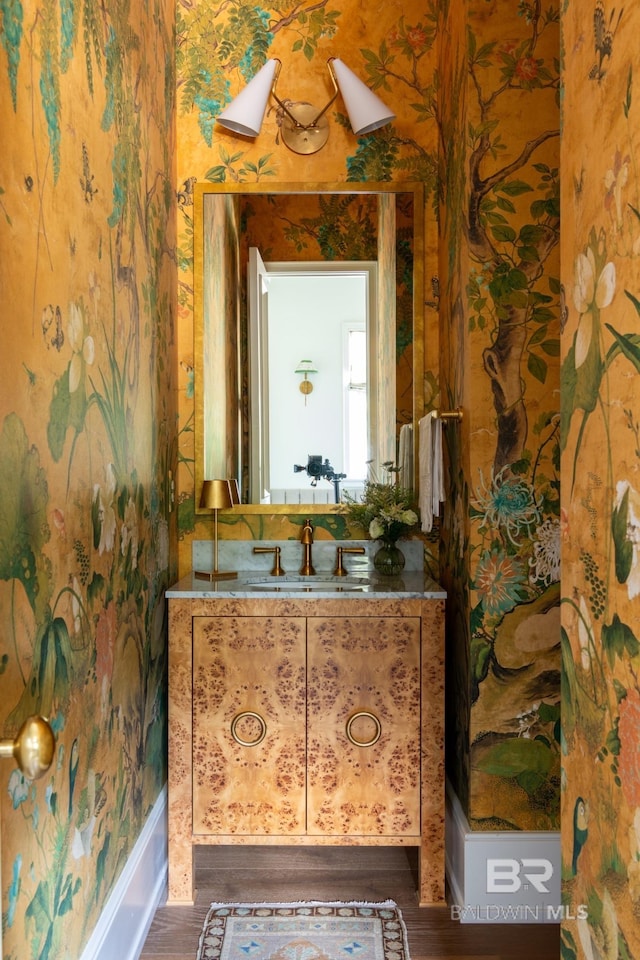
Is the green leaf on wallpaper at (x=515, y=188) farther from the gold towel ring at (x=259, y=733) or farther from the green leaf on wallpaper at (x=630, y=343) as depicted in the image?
the gold towel ring at (x=259, y=733)

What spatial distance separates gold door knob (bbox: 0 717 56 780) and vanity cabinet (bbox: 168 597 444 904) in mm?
1308

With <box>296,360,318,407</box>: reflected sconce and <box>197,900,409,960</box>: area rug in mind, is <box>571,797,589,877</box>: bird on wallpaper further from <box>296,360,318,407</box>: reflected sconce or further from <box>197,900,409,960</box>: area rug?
<box>296,360,318,407</box>: reflected sconce

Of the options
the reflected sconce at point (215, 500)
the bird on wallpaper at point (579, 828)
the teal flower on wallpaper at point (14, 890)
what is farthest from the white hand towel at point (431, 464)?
the teal flower on wallpaper at point (14, 890)

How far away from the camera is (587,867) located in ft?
2.79

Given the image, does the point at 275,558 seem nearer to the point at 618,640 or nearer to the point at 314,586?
the point at 314,586

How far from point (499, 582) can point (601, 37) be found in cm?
138

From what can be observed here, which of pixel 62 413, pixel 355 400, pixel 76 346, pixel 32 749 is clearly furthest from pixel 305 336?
pixel 32 749

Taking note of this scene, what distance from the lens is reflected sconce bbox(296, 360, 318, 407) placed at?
241 cm

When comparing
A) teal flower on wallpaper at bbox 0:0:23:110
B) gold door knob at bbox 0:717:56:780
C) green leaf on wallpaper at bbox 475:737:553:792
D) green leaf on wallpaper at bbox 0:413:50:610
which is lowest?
green leaf on wallpaper at bbox 475:737:553:792

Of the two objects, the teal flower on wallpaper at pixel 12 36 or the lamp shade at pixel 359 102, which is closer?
the teal flower on wallpaper at pixel 12 36

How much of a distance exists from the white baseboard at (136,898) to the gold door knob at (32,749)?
3.25 ft

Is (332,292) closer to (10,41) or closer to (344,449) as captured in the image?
(344,449)

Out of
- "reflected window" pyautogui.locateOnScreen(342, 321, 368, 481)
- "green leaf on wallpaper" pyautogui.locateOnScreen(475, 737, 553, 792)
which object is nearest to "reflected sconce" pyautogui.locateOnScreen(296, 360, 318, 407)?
"reflected window" pyautogui.locateOnScreen(342, 321, 368, 481)

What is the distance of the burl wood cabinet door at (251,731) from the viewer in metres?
1.97
